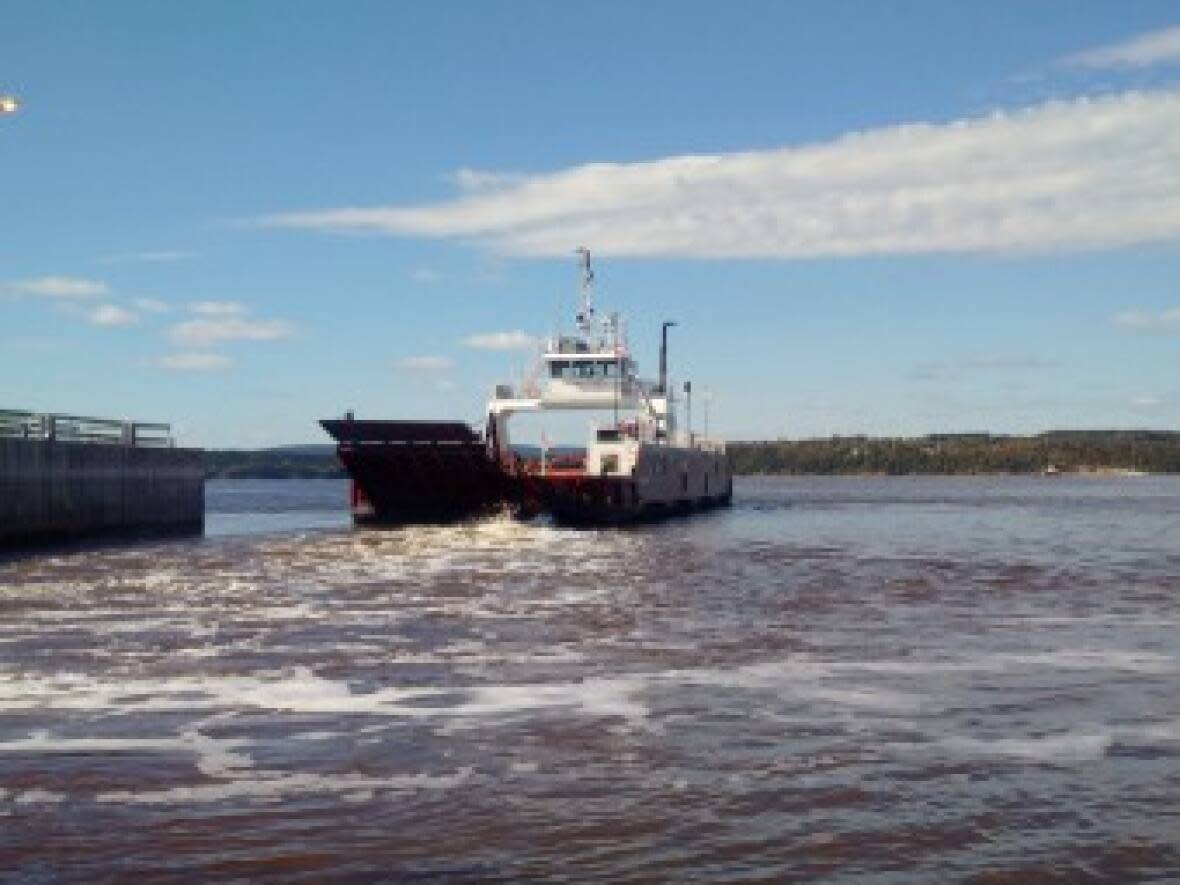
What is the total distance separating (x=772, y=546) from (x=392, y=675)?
27.7 metres

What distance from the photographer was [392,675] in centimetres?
1469

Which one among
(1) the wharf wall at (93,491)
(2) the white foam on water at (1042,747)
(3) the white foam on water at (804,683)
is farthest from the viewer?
(1) the wharf wall at (93,491)

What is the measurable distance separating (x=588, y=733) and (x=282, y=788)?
9.29 ft

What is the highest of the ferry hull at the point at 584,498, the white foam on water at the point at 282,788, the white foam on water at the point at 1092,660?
the ferry hull at the point at 584,498

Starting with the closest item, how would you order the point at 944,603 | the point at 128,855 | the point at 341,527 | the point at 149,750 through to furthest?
the point at 128,855, the point at 149,750, the point at 944,603, the point at 341,527

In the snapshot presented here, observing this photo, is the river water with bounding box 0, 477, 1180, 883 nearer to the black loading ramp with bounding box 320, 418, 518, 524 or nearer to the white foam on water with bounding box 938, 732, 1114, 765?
the white foam on water with bounding box 938, 732, 1114, 765

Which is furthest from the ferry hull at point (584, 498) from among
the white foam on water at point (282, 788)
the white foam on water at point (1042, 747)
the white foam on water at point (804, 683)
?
the white foam on water at point (282, 788)

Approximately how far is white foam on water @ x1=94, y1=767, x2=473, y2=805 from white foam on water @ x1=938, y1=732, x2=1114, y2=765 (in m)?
3.80

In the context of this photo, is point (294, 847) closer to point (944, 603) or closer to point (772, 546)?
point (944, 603)

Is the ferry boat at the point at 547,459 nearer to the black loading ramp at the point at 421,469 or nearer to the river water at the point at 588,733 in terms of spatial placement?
the black loading ramp at the point at 421,469

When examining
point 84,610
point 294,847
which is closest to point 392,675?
point 294,847

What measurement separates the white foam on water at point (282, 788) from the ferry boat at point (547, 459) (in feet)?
127

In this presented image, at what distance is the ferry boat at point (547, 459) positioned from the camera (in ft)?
162

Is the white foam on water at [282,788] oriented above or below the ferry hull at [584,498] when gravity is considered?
below
